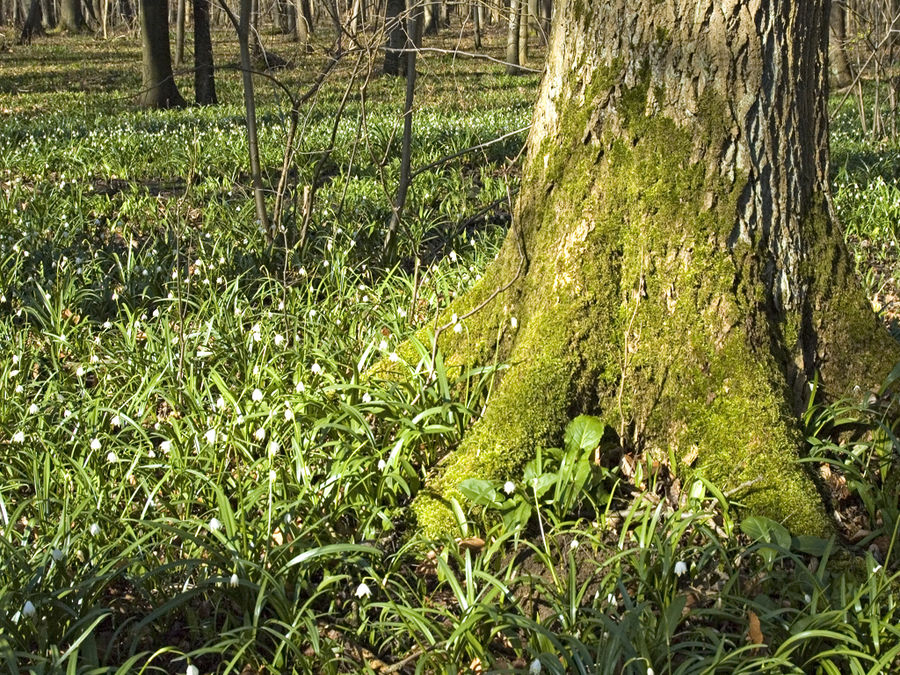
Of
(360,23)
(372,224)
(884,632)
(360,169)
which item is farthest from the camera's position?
(360,169)

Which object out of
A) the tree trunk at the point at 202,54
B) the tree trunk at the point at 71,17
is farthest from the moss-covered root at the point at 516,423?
the tree trunk at the point at 71,17

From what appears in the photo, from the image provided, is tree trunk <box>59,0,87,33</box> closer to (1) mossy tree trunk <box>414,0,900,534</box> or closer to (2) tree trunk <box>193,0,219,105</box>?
(2) tree trunk <box>193,0,219,105</box>

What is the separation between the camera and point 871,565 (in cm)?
255

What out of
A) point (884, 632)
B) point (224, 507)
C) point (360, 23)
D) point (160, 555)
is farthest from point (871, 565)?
point (360, 23)

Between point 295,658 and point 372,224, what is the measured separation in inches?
160

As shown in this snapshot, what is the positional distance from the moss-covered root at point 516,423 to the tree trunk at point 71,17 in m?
35.6

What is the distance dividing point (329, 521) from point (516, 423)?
78cm

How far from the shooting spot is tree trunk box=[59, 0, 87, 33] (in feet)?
111

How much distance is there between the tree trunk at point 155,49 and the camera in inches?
529

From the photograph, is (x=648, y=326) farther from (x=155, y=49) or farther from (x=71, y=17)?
(x=71, y=17)

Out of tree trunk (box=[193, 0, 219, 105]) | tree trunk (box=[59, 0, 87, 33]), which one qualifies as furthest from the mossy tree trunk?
tree trunk (box=[59, 0, 87, 33])

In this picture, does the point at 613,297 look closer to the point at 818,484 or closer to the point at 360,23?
the point at 818,484

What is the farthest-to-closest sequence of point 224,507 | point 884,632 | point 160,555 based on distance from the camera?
point 160,555, point 224,507, point 884,632

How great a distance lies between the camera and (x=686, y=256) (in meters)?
3.29
